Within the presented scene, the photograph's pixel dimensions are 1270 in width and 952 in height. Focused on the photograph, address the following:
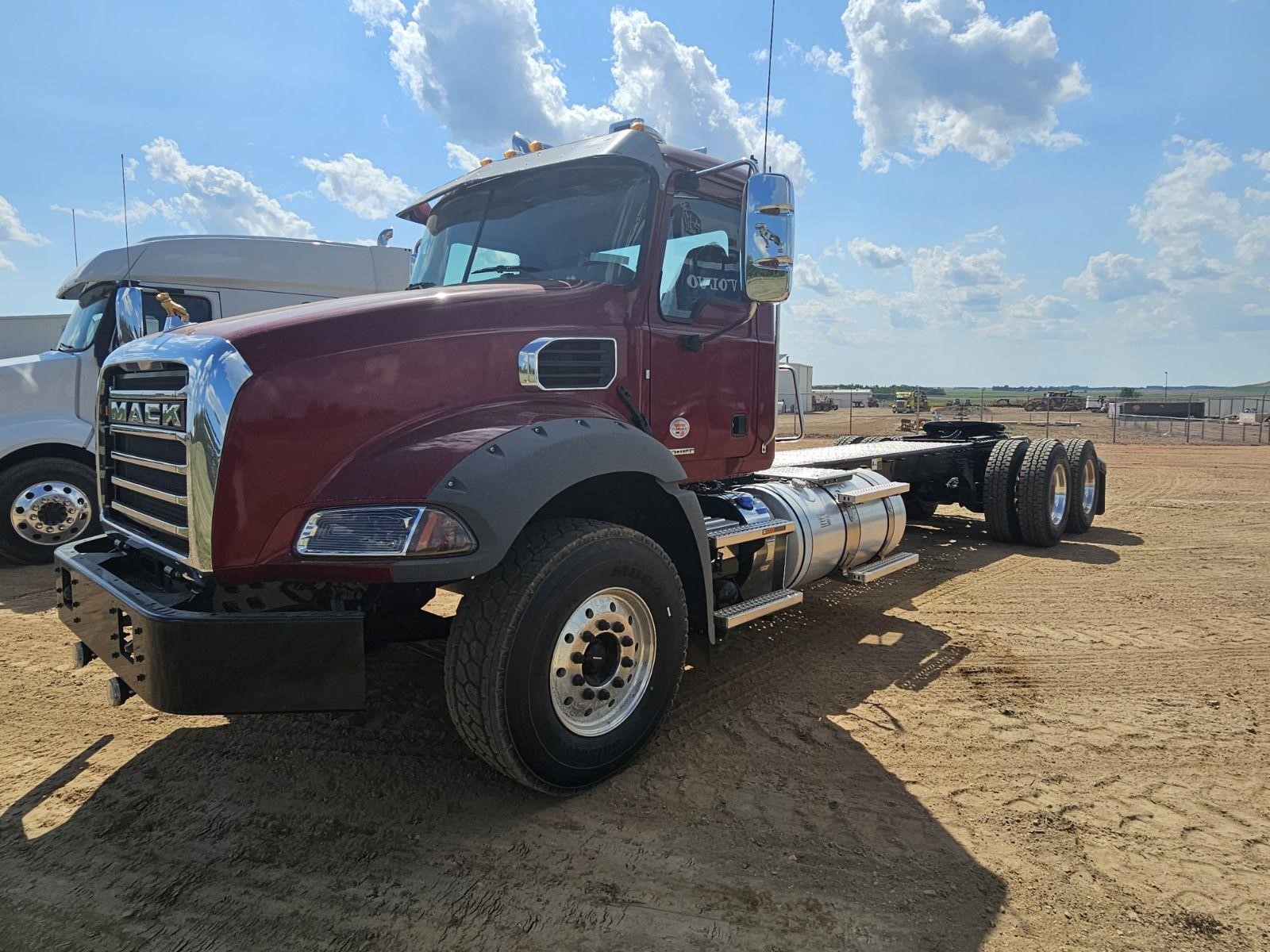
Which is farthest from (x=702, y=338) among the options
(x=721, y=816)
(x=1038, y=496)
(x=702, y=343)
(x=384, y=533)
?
(x=1038, y=496)

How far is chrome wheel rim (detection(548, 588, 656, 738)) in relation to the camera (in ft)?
10.3

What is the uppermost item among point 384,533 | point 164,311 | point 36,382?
point 164,311

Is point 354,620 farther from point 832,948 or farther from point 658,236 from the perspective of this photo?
point 658,236

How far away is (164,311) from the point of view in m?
8.12

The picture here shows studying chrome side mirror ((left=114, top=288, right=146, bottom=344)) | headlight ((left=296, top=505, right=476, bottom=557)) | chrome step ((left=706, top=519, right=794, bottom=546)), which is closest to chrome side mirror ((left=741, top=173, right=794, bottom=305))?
chrome step ((left=706, top=519, right=794, bottom=546))

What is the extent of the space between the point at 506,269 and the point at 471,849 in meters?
2.66

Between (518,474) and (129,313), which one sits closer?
(518,474)

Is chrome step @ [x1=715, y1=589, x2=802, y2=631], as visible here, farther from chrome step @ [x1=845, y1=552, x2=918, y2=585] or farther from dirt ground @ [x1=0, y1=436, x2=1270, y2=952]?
chrome step @ [x1=845, y1=552, x2=918, y2=585]

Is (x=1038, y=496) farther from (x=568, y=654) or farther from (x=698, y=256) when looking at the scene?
(x=568, y=654)

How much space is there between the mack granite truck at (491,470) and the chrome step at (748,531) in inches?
1.0

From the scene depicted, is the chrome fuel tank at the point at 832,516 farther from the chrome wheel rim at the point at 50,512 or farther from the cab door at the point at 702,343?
the chrome wheel rim at the point at 50,512

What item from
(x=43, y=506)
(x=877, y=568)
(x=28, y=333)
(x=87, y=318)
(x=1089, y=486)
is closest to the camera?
(x=877, y=568)

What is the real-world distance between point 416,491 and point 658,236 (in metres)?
1.92

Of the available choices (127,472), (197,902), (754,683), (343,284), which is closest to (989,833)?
(754,683)
